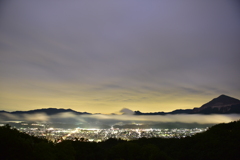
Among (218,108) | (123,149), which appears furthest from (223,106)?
(123,149)

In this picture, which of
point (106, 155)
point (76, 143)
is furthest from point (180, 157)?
point (76, 143)

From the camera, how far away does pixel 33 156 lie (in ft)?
24.3

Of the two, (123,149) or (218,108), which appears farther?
(218,108)

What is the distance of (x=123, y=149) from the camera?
53.3 ft

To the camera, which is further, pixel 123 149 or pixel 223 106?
pixel 223 106

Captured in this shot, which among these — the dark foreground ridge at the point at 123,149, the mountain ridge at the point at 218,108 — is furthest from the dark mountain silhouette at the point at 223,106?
the dark foreground ridge at the point at 123,149

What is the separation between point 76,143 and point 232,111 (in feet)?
216

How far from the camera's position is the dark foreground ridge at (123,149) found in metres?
7.29

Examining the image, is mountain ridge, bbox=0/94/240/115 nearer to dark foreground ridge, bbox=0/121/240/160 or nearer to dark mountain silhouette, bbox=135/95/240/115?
dark mountain silhouette, bbox=135/95/240/115

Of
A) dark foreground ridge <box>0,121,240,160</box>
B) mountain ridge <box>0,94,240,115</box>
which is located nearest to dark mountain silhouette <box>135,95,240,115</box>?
mountain ridge <box>0,94,240,115</box>

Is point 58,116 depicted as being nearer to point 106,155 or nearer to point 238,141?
point 106,155

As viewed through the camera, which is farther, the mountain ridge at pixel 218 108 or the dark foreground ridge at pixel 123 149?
the mountain ridge at pixel 218 108

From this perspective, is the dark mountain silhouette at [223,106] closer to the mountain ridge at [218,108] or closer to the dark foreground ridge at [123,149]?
the mountain ridge at [218,108]

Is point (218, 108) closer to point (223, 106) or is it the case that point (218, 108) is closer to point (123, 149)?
point (223, 106)
